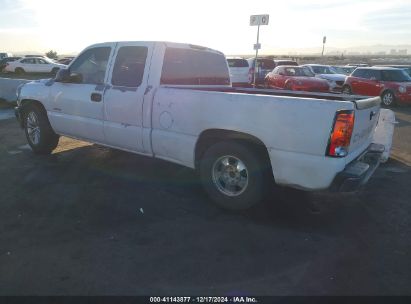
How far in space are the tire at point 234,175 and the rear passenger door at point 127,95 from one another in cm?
103

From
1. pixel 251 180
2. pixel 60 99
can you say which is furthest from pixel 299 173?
pixel 60 99

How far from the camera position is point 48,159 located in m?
6.55

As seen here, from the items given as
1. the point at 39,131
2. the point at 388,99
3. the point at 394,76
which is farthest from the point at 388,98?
the point at 39,131

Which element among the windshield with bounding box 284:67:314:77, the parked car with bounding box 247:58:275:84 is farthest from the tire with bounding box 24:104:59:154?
the parked car with bounding box 247:58:275:84

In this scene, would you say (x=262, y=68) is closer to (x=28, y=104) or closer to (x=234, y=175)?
(x=28, y=104)

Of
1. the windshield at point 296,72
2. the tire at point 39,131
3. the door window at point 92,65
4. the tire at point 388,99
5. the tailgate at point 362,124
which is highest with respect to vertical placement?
the door window at point 92,65

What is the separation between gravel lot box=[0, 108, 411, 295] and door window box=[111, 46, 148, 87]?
1.40 m

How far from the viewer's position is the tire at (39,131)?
659 cm

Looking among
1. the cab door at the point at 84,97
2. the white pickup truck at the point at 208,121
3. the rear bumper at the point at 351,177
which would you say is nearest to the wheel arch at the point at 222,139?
the white pickup truck at the point at 208,121

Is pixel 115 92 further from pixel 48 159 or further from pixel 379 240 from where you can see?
pixel 379 240

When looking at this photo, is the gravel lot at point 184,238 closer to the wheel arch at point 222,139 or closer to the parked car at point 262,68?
the wheel arch at point 222,139

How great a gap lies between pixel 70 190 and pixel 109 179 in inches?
Answer: 24.1

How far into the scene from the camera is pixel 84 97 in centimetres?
571

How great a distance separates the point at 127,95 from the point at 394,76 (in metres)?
13.8
